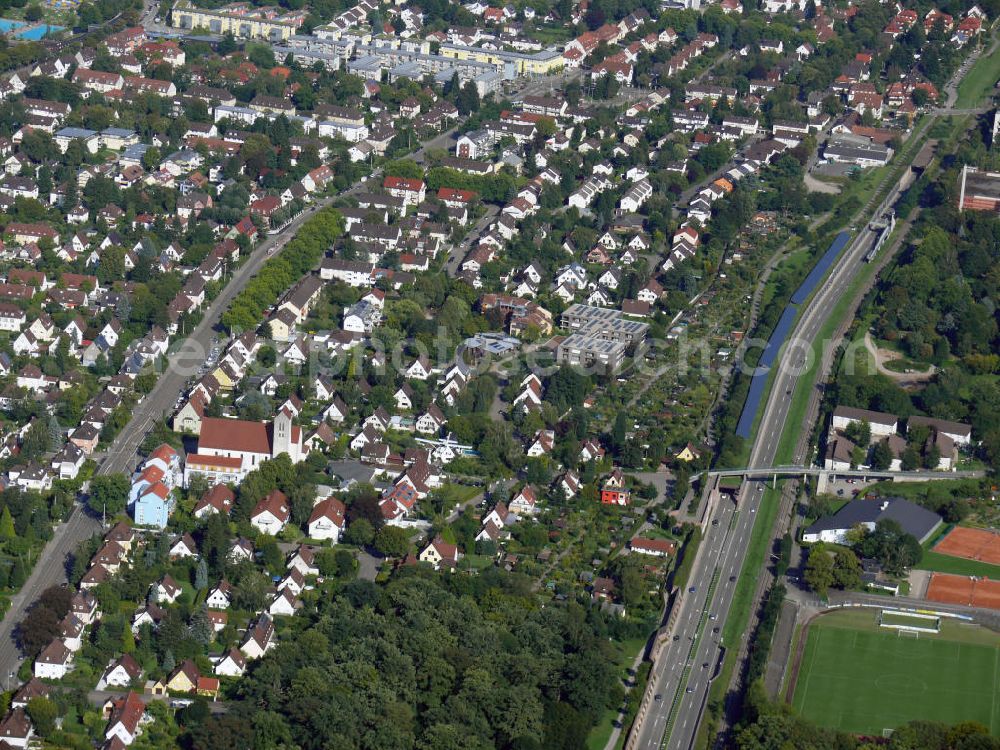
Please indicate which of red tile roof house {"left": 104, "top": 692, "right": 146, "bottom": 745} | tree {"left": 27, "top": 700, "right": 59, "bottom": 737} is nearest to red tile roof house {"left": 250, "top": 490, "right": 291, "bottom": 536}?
red tile roof house {"left": 104, "top": 692, "right": 146, "bottom": 745}

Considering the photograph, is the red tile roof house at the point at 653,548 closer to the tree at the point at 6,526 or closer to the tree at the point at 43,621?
the tree at the point at 43,621

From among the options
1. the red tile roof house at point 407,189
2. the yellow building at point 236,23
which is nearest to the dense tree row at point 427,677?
the red tile roof house at point 407,189

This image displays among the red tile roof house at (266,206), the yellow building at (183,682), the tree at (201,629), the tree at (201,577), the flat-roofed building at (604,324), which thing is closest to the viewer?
the yellow building at (183,682)

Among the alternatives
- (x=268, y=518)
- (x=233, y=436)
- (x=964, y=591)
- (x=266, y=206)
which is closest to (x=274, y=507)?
(x=268, y=518)

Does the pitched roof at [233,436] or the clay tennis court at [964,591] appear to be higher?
the pitched roof at [233,436]

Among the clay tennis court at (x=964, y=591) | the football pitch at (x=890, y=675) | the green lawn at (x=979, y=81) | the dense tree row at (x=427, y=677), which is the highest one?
the dense tree row at (x=427, y=677)

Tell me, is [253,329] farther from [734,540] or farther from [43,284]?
[734,540]

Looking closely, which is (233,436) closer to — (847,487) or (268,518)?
(268,518)
